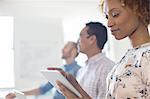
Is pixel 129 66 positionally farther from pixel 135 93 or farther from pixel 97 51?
pixel 97 51

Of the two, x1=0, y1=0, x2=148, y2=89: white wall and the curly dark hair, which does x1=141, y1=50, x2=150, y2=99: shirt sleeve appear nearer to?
the curly dark hair

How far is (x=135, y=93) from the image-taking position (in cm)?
93

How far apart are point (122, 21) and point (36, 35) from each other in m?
1.92

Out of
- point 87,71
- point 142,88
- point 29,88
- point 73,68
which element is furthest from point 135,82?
point 29,88

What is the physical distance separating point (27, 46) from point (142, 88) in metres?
2.01

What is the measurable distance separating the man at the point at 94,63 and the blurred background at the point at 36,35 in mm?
889

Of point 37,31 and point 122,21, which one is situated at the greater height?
point 122,21

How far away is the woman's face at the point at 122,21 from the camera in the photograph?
3.34 ft

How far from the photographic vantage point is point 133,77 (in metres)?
0.95

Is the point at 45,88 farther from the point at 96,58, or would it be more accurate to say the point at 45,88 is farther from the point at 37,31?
the point at 96,58

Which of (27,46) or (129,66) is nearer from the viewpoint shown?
(129,66)

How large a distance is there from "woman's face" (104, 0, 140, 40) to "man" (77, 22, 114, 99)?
74 centimetres

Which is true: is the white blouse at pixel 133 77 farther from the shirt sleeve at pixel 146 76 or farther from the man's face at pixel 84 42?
the man's face at pixel 84 42

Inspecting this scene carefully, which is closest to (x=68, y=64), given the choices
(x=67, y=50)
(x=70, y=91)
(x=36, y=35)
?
(x=67, y=50)
